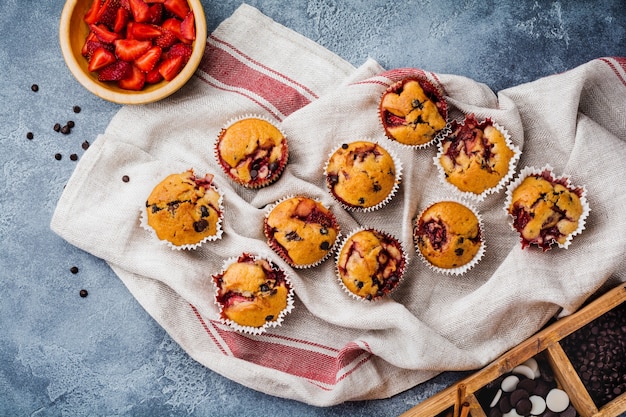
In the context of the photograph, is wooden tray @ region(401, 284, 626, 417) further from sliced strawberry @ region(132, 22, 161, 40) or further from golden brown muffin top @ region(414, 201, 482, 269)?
sliced strawberry @ region(132, 22, 161, 40)

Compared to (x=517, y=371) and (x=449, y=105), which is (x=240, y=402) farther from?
(x=449, y=105)

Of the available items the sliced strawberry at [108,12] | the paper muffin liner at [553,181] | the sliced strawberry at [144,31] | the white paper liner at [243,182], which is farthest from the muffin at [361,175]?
the sliced strawberry at [108,12]

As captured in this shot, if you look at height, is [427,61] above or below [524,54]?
below

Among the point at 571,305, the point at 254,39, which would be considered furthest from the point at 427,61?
the point at 571,305

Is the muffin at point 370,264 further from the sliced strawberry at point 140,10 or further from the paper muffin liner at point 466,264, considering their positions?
the sliced strawberry at point 140,10

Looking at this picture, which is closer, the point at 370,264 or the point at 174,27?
the point at 370,264

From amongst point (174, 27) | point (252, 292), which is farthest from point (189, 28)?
point (252, 292)

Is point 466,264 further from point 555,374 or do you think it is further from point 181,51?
point 181,51
